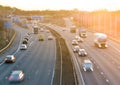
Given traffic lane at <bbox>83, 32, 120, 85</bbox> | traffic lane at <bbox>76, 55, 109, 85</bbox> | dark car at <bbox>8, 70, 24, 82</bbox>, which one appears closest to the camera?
traffic lane at <bbox>76, 55, 109, 85</bbox>

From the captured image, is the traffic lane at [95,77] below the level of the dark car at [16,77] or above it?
below

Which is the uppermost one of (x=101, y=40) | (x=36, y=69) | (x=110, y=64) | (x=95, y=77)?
(x=95, y=77)

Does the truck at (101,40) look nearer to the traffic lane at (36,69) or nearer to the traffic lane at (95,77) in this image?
the traffic lane at (36,69)

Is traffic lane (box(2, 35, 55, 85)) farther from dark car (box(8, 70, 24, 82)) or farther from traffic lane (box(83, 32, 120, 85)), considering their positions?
traffic lane (box(83, 32, 120, 85))

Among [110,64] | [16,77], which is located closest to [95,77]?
[16,77]

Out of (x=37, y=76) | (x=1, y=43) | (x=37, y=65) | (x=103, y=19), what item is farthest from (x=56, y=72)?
(x=103, y=19)

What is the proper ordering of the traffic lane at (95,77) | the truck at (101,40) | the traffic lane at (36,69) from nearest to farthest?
the traffic lane at (95,77) < the traffic lane at (36,69) < the truck at (101,40)

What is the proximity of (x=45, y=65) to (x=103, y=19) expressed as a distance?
12649cm

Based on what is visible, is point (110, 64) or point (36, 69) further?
point (110, 64)

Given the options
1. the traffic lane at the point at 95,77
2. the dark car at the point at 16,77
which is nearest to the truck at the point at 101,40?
the traffic lane at the point at 95,77

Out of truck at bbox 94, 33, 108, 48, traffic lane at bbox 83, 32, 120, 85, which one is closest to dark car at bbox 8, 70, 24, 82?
traffic lane at bbox 83, 32, 120, 85

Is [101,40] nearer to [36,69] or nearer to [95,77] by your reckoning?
[36,69]

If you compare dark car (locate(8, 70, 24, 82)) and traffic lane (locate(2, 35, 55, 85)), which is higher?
dark car (locate(8, 70, 24, 82))

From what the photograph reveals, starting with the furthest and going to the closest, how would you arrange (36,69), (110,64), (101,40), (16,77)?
(101,40) → (110,64) → (36,69) → (16,77)
